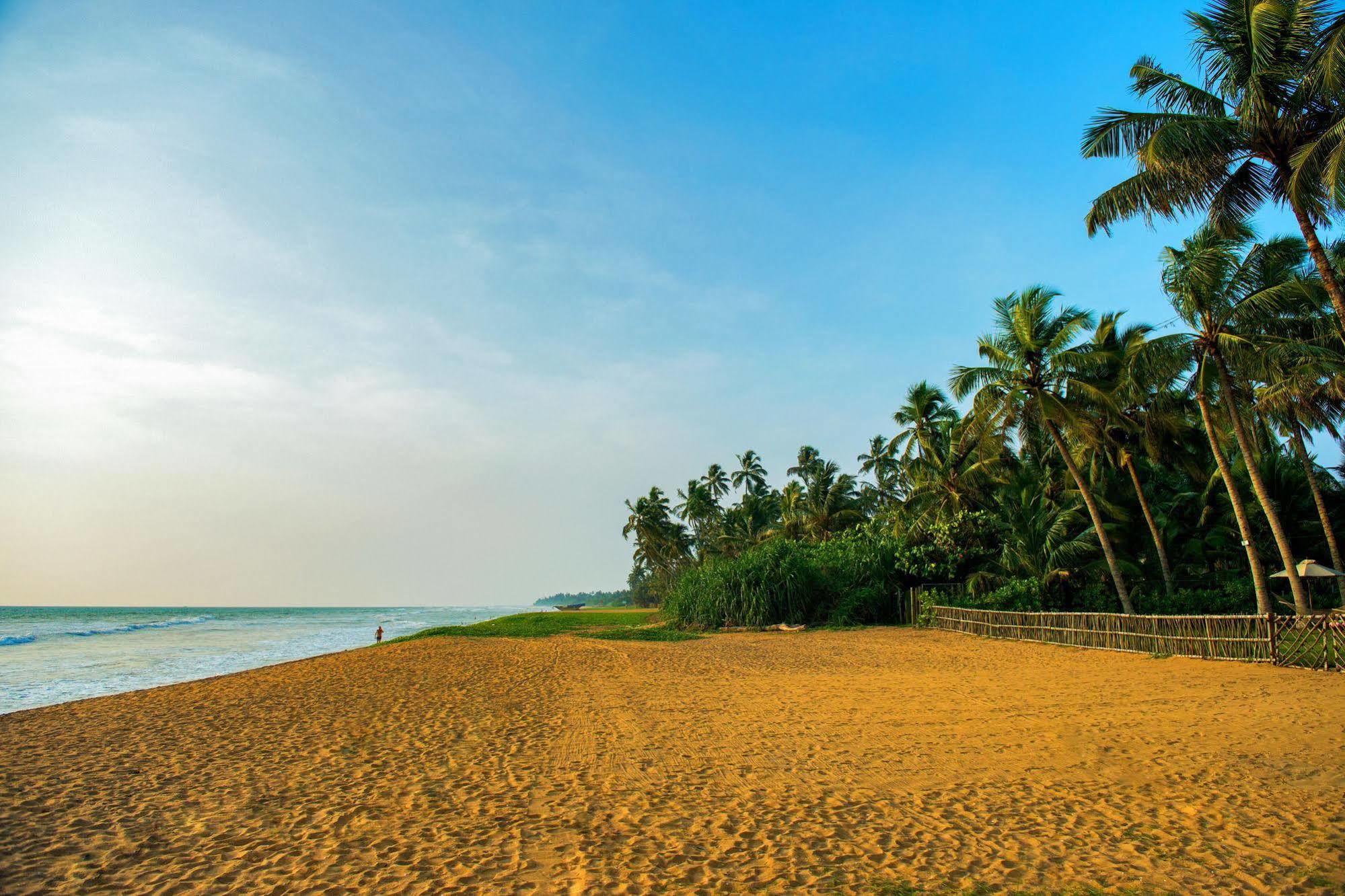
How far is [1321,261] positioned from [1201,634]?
743 cm

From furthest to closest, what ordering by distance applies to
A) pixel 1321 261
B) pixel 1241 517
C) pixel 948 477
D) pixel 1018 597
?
pixel 948 477 < pixel 1018 597 < pixel 1241 517 < pixel 1321 261

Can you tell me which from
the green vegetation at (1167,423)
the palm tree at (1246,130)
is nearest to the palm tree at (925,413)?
the green vegetation at (1167,423)

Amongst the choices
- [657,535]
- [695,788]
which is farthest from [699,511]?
[695,788]

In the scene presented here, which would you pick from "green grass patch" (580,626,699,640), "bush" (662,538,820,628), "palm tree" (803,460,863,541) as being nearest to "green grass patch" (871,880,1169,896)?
"green grass patch" (580,626,699,640)

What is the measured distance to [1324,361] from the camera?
13812 millimetres

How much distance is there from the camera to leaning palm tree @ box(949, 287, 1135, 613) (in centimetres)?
2017

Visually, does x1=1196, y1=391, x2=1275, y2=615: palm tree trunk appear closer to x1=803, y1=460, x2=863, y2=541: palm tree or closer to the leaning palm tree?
the leaning palm tree

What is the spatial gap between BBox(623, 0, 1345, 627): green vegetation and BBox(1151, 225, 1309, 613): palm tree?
0.05 metres

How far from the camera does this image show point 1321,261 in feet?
38.3

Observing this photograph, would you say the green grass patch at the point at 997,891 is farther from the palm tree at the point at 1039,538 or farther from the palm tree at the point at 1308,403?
the palm tree at the point at 1039,538

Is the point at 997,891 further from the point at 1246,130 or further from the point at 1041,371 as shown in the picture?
the point at 1041,371

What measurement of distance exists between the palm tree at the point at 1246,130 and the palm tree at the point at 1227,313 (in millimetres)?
2266

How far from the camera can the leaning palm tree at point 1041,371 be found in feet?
66.2

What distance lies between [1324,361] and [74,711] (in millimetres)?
23388
